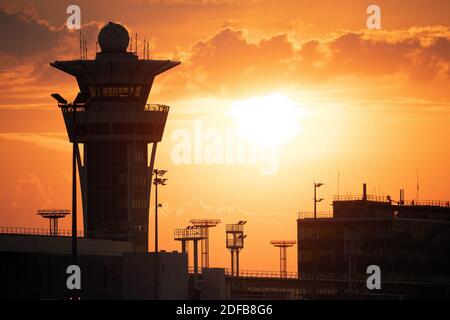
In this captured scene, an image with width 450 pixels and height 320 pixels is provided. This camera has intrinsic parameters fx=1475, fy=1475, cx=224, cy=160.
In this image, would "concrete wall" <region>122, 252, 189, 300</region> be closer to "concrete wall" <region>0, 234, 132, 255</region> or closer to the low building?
the low building

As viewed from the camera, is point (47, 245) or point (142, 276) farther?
point (142, 276)

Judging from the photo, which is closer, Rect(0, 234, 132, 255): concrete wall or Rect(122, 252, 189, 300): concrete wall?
Rect(0, 234, 132, 255): concrete wall

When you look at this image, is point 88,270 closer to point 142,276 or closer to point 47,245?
point 142,276

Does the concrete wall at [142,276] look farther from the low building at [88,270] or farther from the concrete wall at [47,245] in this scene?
the concrete wall at [47,245]

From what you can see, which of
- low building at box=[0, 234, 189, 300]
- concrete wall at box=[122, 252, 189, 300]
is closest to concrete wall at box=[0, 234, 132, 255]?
low building at box=[0, 234, 189, 300]

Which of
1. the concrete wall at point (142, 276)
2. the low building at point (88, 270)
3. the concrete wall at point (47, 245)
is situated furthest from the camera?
the concrete wall at point (142, 276)

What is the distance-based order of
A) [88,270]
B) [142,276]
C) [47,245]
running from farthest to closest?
[142,276] < [88,270] < [47,245]

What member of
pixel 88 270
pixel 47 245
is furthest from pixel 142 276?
pixel 47 245

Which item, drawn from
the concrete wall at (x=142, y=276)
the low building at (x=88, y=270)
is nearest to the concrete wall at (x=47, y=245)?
the low building at (x=88, y=270)

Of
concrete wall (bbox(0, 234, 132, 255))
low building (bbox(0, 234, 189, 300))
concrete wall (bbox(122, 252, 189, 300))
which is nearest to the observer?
concrete wall (bbox(0, 234, 132, 255))
